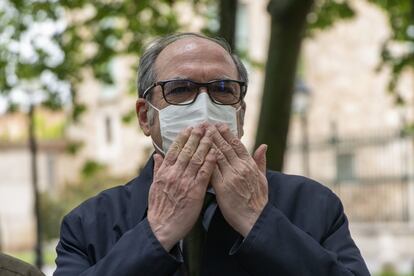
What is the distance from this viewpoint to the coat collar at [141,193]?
10.6 ft

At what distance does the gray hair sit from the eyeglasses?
91 mm

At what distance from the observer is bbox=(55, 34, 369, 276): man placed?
2943mm

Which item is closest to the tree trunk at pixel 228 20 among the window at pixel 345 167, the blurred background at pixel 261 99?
the blurred background at pixel 261 99

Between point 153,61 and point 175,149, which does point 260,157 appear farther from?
point 153,61

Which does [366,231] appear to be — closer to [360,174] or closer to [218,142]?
[360,174]

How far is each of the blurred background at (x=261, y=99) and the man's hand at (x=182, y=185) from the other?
21.0 feet

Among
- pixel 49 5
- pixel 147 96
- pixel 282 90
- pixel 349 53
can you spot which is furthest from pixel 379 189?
pixel 147 96

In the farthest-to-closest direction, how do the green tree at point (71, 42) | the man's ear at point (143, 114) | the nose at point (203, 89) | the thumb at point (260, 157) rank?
1. the green tree at point (71, 42)
2. the man's ear at point (143, 114)
3. the nose at point (203, 89)
4. the thumb at point (260, 157)

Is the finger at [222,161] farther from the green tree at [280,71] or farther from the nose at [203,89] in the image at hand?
the green tree at [280,71]

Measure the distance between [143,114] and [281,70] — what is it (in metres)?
6.81

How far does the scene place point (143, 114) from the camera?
3449 mm

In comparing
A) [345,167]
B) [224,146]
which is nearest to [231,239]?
[224,146]

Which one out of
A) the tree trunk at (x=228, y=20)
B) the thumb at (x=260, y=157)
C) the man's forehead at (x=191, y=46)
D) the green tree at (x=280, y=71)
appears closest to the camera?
the thumb at (x=260, y=157)

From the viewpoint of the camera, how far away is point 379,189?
84.0ft
